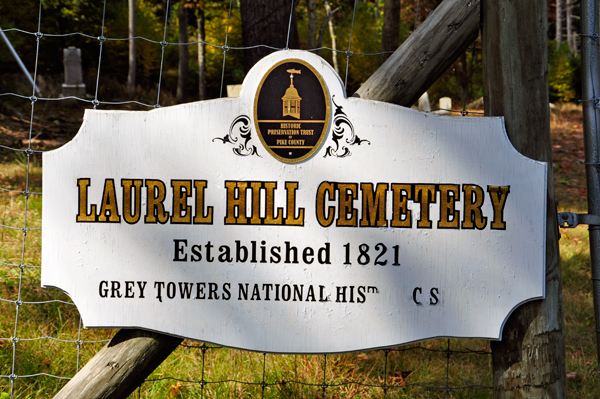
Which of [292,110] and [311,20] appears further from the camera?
[311,20]

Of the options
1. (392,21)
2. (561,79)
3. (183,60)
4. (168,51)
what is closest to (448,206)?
(392,21)

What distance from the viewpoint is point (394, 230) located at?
1.93 m

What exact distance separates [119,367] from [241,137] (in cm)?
102

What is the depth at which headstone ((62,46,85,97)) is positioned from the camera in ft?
47.0

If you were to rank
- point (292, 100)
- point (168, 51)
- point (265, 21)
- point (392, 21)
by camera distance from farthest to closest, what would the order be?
point (168, 51) < point (392, 21) < point (265, 21) < point (292, 100)

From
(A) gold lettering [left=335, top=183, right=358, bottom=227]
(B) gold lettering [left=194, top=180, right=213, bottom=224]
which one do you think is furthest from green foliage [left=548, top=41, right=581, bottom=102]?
(B) gold lettering [left=194, top=180, right=213, bottom=224]

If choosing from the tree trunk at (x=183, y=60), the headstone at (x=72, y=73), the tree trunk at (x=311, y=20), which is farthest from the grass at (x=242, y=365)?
the tree trunk at (x=183, y=60)

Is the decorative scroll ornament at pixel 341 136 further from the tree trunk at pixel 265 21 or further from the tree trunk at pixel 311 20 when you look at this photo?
the tree trunk at pixel 311 20

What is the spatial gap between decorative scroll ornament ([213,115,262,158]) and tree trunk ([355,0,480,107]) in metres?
0.47

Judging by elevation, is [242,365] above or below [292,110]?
below

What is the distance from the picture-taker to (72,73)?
14.6 metres

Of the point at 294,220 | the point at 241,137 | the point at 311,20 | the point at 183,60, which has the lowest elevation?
the point at 294,220

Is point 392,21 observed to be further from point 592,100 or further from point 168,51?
point 168,51

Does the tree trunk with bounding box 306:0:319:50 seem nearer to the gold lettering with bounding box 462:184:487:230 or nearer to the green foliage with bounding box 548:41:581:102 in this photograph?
the gold lettering with bounding box 462:184:487:230
